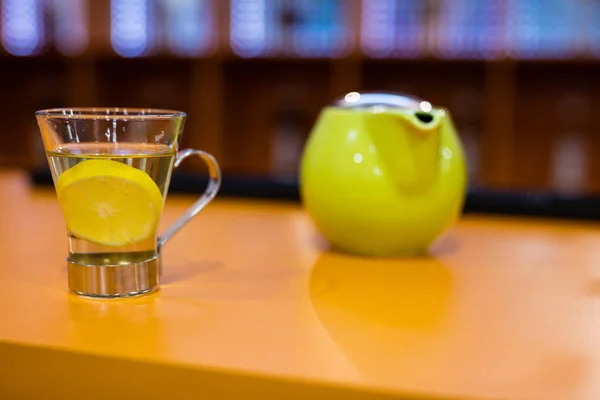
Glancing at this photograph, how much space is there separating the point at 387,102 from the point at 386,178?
0.08m

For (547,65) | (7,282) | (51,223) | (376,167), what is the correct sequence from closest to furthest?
(7,282)
(376,167)
(51,223)
(547,65)

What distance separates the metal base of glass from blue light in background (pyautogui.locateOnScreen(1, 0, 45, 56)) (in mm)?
3041

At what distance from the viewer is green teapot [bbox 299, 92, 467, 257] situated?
2.31 ft

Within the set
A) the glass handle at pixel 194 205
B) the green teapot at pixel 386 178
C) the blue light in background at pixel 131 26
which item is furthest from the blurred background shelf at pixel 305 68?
the glass handle at pixel 194 205

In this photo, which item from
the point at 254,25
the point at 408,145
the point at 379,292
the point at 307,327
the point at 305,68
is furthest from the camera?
the point at 305,68

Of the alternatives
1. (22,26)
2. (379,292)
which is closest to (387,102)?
(379,292)

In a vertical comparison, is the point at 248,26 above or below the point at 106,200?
above

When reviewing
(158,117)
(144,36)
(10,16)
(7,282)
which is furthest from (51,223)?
(10,16)

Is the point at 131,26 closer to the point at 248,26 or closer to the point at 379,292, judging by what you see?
the point at 248,26

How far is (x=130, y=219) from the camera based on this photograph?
54 cm

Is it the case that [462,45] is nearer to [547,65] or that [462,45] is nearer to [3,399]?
[547,65]

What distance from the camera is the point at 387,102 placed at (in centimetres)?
72

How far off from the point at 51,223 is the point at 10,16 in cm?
285

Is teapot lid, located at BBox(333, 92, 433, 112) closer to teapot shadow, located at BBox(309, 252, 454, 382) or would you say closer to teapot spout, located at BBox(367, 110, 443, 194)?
teapot spout, located at BBox(367, 110, 443, 194)
